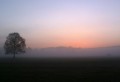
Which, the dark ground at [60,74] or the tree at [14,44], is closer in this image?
the dark ground at [60,74]

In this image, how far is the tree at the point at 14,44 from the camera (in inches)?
3014

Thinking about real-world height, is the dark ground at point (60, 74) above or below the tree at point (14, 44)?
below

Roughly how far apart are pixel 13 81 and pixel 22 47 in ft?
178

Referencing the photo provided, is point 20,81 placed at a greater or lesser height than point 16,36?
lesser

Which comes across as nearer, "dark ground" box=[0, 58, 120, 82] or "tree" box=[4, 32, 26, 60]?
"dark ground" box=[0, 58, 120, 82]

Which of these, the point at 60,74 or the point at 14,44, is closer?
the point at 60,74

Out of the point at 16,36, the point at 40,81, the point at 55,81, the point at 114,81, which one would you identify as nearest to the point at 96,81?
the point at 114,81

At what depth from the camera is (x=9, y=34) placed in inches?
3036

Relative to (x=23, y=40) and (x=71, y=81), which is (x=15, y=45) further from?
(x=71, y=81)

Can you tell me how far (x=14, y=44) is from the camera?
7669 centimetres

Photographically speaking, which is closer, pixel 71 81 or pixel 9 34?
pixel 71 81

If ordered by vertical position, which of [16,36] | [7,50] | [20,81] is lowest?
[20,81]

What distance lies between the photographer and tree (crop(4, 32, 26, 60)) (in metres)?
76.6

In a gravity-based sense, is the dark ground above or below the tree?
below
